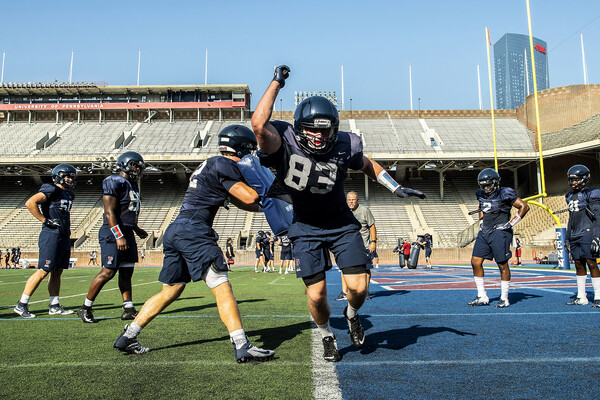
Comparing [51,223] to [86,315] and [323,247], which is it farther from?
[323,247]

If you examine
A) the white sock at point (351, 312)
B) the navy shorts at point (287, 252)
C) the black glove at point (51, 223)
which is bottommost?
the white sock at point (351, 312)

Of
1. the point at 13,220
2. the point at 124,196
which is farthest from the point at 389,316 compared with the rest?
the point at 13,220

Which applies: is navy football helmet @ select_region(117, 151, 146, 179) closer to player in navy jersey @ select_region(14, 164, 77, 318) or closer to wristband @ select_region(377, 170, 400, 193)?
player in navy jersey @ select_region(14, 164, 77, 318)

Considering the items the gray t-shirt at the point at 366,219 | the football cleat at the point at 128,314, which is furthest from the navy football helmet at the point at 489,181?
the football cleat at the point at 128,314

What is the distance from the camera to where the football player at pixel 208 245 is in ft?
11.0

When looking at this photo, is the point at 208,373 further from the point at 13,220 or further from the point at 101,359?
the point at 13,220

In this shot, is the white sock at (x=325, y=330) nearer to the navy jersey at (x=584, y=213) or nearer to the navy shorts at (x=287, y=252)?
the navy jersey at (x=584, y=213)

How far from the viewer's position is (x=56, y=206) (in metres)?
6.25

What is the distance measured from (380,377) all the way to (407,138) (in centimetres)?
3910

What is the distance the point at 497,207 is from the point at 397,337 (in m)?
3.74

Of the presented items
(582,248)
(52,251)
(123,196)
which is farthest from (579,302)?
(52,251)

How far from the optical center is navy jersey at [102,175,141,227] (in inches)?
212

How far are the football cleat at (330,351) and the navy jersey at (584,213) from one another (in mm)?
5365

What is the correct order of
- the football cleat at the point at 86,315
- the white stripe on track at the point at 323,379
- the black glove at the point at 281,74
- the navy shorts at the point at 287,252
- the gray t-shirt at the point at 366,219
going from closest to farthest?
1. the white stripe on track at the point at 323,379
2. the black glove at the point at 281,74
3. the football cleat at the point at 86,315
4. the gray t-shirt at the point at 366,219
5. the navy shorts at the point at 287,252
